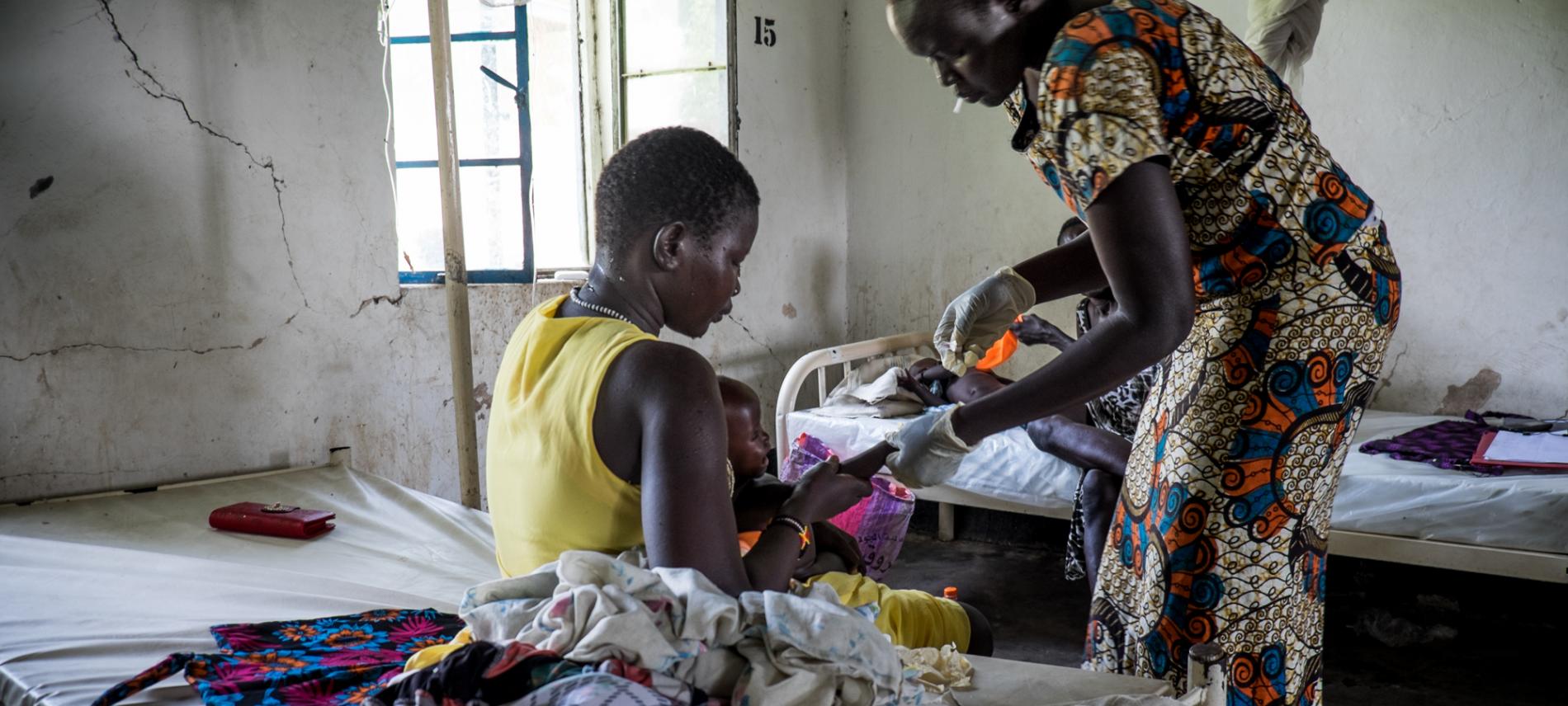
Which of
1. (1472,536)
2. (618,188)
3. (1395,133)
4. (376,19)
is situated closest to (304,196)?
(376,19)

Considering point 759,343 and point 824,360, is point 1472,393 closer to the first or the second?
point 824,360

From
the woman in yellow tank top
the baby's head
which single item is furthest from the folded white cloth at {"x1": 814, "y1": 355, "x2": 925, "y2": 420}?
the woman in yellow tank top

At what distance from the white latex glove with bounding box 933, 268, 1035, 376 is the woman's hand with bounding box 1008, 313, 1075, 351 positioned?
2.46 m

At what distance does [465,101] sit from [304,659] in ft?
8.62

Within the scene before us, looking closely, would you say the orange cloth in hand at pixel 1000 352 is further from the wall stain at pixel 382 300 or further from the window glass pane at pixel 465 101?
the wall stain at pixel 382 300

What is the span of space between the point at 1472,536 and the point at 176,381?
3534 mm

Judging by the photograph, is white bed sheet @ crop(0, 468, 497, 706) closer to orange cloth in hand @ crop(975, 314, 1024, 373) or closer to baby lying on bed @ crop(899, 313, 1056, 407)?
Result: baby lying on bed @ crop(899, 313, 1056, 407)

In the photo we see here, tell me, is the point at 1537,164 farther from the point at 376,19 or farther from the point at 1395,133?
the point at 376,19

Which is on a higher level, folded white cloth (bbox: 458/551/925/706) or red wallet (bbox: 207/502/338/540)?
folded white cloth (bbox: 458/551/925/706)

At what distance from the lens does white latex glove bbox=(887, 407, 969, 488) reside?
1427mm

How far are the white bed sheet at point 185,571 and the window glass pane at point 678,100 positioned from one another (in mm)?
2040

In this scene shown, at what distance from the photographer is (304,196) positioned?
3.20m

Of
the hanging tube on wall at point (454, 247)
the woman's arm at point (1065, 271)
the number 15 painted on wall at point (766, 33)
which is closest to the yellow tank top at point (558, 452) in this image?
the woman's arm at point (1065, 271)

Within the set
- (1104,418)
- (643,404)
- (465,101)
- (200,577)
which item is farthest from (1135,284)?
(465,101)
